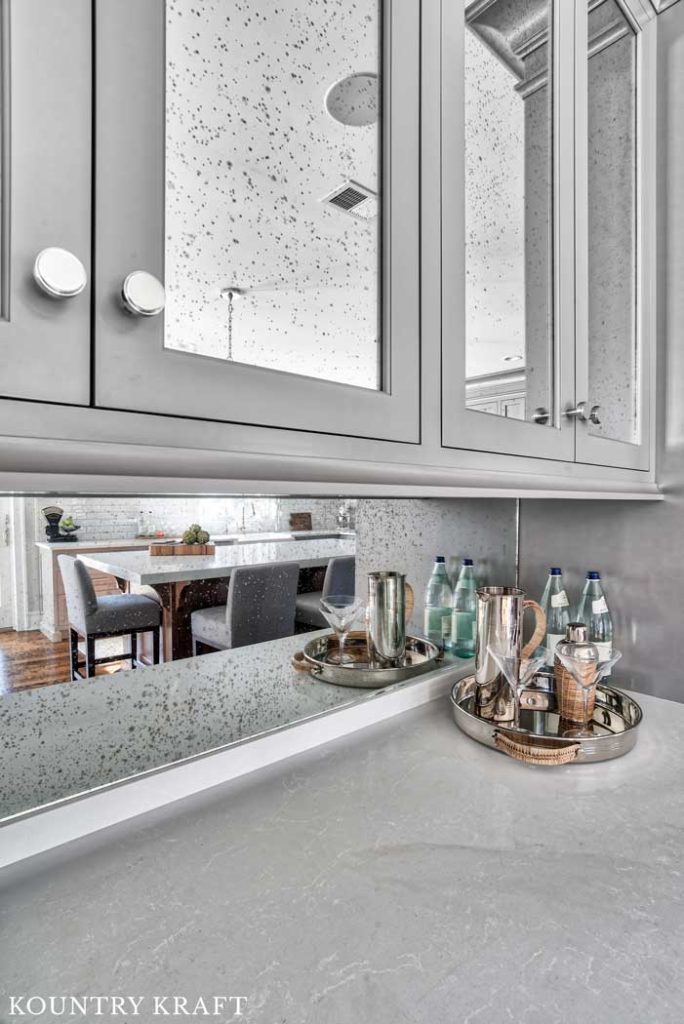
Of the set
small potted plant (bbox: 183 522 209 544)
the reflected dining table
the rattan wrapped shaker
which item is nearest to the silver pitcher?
the rattan wrapped shaker

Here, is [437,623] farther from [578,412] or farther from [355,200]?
[355,200]

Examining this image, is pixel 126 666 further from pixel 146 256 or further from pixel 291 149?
pixel 291 149

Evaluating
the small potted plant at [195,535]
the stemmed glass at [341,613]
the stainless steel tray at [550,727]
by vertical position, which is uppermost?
the small potted plant at [195,535]

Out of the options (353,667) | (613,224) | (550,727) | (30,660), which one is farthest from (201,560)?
(613,224)

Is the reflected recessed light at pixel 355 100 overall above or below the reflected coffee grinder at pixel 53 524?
above

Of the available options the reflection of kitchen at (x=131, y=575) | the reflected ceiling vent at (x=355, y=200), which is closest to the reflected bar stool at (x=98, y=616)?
the reflection of kitchen at (x=131, y=575)

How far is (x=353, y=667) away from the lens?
1.16 metres

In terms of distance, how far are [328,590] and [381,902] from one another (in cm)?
57

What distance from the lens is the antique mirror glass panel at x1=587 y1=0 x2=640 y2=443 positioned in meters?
1.05

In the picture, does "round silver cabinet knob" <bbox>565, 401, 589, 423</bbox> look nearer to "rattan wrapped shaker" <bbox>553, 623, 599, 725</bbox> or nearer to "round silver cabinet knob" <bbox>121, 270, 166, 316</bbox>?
"rattan wrapped shaker" <bbox>553, 623, 599, 725</bbox>

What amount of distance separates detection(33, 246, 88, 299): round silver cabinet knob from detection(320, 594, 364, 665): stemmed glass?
79 cm

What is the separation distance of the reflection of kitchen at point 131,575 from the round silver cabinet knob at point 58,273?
1.33ft

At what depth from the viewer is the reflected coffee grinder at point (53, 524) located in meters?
0.73

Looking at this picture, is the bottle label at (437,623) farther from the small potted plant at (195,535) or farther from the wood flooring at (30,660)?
the wood flooring at (30,660)
